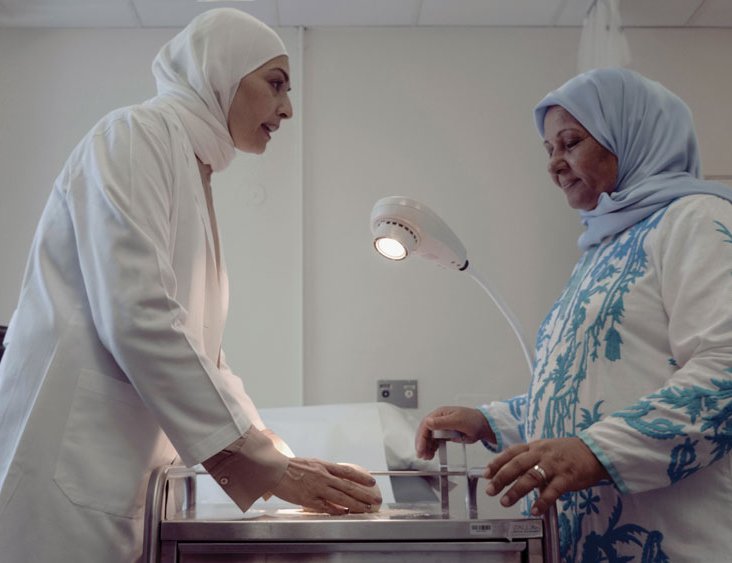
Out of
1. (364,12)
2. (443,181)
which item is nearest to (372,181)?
(443,181)

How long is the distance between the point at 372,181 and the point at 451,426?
1549 mm

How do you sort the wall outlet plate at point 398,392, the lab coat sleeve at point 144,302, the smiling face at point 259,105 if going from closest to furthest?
the lab coat sleeve at point 144,302, the smiling face at point 259,105, the wall outlet plate at point 398,392

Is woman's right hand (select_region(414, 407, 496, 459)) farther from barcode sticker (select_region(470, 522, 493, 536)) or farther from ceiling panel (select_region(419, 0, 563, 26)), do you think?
ceiling panel (select_region(419, 0, 563, 26))

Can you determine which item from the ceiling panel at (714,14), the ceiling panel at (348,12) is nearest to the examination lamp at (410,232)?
the ceiling panel at (348,12)

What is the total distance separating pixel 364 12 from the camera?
3.02 m

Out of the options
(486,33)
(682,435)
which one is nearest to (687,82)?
(486,33)

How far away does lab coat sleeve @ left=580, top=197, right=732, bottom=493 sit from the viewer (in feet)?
3.86

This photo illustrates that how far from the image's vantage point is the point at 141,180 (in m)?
1.26

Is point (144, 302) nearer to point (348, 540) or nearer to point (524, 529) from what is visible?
point (348, 540)

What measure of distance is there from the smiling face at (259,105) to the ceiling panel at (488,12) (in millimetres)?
1434

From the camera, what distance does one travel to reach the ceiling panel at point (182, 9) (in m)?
2.96

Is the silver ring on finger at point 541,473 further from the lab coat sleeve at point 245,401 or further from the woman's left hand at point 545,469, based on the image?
the lab coat sleeve at point 245,401

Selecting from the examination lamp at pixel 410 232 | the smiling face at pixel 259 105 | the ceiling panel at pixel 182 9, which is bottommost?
the examination lamp at pixel 410 232

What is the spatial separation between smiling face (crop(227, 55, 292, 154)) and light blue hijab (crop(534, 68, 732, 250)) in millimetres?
520
